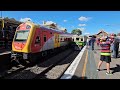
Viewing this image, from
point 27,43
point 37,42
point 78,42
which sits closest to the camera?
point 27,43

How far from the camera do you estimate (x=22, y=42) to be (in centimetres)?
1372

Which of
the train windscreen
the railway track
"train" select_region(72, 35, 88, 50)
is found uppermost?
the train windscreen

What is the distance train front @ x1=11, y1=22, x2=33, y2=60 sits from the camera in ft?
44.1

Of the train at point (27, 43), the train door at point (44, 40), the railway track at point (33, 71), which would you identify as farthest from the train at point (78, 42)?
the railway track at point (33, 71)

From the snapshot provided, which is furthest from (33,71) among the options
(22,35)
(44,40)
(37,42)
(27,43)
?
(44,40)

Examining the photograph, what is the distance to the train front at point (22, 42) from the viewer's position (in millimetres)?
13438

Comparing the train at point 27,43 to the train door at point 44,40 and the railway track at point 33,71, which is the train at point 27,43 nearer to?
the railway track at point 33,71

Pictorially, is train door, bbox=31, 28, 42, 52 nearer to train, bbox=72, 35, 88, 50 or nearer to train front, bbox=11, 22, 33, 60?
train front, bbox=11, 22, 33, 60

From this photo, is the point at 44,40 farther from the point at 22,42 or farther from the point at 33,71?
the point at 33,71

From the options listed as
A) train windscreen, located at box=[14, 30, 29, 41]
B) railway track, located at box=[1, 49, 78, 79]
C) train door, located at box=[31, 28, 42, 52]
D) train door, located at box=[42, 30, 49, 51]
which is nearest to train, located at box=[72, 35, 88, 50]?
train door, located at box=[42, 30, 49, 51]
